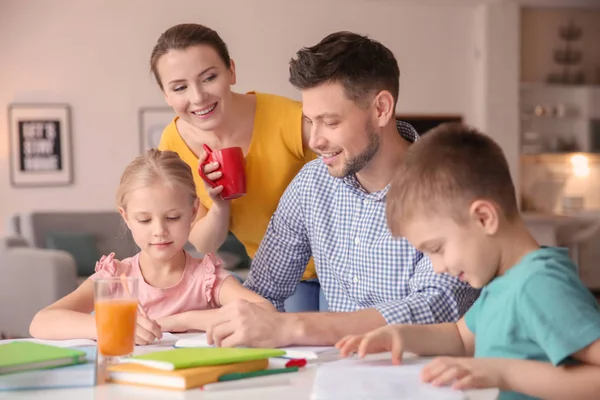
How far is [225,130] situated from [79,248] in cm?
414

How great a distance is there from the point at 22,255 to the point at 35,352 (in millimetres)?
4241

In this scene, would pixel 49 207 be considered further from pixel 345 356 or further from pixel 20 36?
pixel 345 356

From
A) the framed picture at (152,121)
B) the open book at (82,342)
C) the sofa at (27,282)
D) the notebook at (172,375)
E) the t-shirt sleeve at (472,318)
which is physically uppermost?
the framed picture at (152,121)

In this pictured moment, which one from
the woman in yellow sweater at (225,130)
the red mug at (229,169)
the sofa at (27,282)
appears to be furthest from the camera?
the sofa at (27,282)

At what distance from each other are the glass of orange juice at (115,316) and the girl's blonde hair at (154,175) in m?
0.53

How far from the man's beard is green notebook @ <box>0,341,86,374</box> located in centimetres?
83

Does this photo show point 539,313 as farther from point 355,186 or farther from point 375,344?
point 355,186

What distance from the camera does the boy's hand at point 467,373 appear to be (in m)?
1.11

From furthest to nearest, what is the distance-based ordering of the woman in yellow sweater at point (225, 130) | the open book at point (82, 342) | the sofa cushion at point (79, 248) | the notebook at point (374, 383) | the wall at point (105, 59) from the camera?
the wall at point (105, 59) → the sofa cushion at point (79, 248) → the woman in yellow sweater at point (225, 130) → the open book at point (82, 342) → the notebook at point (374, 383)

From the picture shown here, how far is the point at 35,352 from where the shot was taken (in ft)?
4.09

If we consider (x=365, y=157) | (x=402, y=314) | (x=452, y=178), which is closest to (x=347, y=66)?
(x=365, y=157)

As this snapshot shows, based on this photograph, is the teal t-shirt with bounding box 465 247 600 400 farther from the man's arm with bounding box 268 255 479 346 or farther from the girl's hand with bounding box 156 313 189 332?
the girl's hand with bounding box 156 313 189 332

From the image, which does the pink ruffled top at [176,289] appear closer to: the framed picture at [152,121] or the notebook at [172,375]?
the notebook at [172,375]

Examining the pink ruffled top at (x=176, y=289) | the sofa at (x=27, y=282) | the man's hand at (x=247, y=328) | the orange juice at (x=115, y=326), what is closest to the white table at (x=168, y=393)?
the orange juice at (x=115, y=326)
